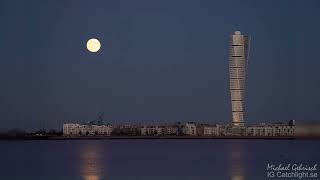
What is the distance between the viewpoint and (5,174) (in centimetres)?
3316

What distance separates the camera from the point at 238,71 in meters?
99.2

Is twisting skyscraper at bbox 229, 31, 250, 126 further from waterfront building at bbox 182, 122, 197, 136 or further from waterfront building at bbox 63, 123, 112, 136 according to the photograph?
waterfront building at bbox 63, 123, 112, 136

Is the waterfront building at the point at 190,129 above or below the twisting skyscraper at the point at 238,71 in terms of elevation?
below

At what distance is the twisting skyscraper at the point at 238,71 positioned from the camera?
96500mm

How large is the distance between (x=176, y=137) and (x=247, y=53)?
24.4 m

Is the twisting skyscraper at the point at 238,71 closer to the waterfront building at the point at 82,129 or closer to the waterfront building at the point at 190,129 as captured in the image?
the waterfront building at the point at 190,129

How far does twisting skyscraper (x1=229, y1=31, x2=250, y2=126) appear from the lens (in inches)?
3799

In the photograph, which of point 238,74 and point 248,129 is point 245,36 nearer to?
point 238,74

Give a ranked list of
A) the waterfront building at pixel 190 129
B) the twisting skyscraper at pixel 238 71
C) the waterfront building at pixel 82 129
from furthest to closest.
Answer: the waterfront building at pixel 82 129
the waterfront building at pixel 190 129
the twisting skyscraper at pixel 238 71

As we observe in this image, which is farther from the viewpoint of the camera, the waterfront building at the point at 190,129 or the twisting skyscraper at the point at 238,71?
the waterfront building at the point at 190,129

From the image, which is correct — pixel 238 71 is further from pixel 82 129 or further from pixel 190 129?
pixel 82 129

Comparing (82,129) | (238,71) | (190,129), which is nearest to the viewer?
(238,71)

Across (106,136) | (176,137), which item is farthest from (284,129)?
(106,136)

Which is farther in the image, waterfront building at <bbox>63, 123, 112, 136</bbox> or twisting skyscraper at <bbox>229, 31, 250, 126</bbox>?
waterfront building at <bbox>63, 123, 112, 136</bbox>
